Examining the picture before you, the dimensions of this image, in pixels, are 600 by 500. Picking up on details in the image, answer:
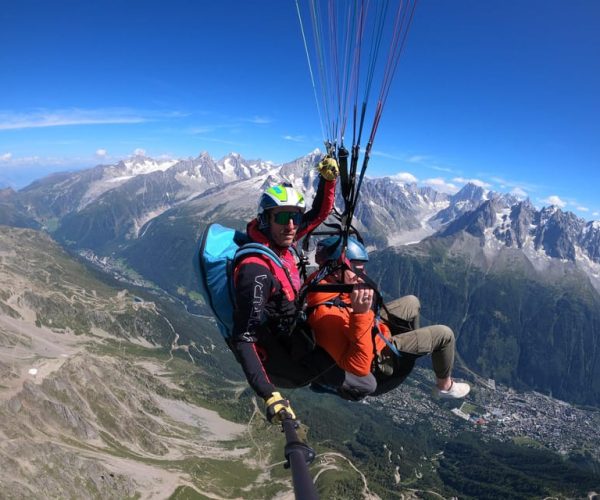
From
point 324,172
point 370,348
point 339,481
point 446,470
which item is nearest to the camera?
point 370,348

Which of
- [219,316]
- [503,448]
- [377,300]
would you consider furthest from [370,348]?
[503,448]

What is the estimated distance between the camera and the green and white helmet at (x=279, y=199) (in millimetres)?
9320

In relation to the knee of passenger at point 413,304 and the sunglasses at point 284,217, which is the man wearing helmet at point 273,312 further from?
the knee of passenger at point 413,304

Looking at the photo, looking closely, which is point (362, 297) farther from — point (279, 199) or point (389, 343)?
point (279, 199)

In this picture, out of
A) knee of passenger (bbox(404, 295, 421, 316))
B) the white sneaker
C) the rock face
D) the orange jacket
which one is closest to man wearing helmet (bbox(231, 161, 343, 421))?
the orange jacket

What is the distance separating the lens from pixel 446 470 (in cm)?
17300

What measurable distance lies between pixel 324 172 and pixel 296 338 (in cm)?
491

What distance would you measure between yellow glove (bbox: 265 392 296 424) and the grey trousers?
3.60 metres

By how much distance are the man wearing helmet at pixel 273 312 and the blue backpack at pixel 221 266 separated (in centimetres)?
22

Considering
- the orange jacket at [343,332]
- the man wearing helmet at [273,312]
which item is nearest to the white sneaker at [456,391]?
the man wearing helmet at [273,312]

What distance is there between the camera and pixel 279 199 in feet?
30.7

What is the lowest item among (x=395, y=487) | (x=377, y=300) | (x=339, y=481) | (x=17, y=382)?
(x=395, y=487)

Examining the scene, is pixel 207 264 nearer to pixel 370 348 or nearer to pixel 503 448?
pixel 370 348

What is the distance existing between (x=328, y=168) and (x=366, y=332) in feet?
16.9
